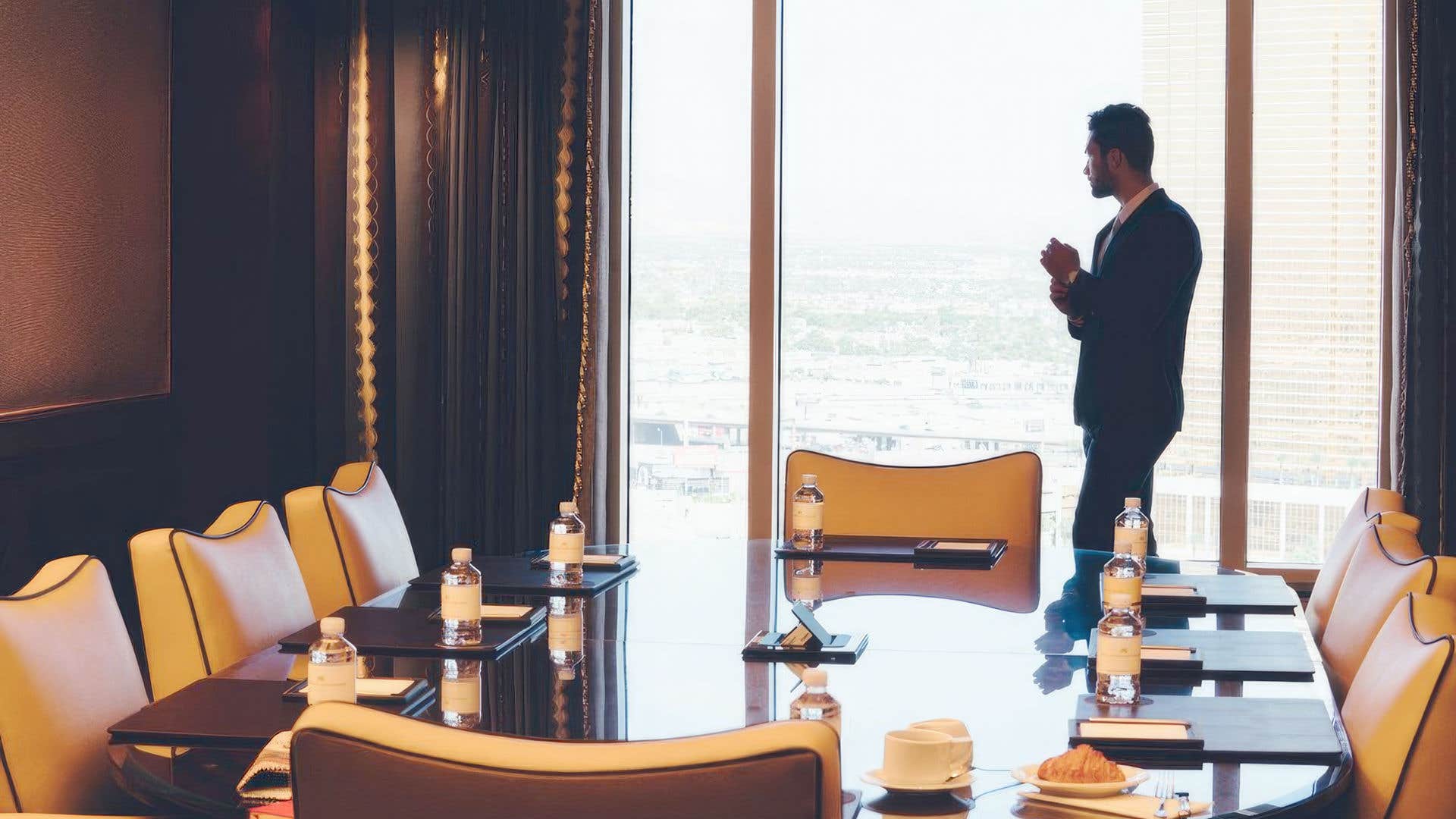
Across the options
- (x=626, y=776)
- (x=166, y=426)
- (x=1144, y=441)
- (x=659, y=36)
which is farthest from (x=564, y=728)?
(x=659, y=36)

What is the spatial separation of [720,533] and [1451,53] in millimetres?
2839

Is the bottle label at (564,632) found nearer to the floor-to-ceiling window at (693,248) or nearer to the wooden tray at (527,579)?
the wooden tray at (527,579)

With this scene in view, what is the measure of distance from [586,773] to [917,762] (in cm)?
53

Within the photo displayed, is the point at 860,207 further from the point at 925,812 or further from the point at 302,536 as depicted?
the point at 925,812

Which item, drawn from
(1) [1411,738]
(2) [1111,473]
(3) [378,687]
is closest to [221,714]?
(3) [378,687]

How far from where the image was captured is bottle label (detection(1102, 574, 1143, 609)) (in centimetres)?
210

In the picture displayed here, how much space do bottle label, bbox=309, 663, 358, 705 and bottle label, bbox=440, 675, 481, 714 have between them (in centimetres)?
15

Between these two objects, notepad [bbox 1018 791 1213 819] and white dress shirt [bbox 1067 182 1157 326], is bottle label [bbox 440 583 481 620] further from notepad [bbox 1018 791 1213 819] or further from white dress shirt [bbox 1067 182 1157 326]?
white dress shirt [bbox 1067 182 1157 326]

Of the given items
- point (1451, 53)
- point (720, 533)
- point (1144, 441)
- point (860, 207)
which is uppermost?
point (1451, 53)

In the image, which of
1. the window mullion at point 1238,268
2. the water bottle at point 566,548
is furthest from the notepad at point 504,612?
the window mullion at point 1238,268

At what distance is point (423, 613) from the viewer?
97.0 inches

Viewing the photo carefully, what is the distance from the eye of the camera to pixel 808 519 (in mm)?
3162

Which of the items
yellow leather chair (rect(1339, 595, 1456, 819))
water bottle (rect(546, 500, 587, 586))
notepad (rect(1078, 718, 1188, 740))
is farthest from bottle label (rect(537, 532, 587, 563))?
yellow leather chair (rect(1339, 595, 1456, 819))

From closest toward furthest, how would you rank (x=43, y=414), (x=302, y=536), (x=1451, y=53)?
(x=302, y=536) < (x=43, y=414) < (x=1451, y=53)
